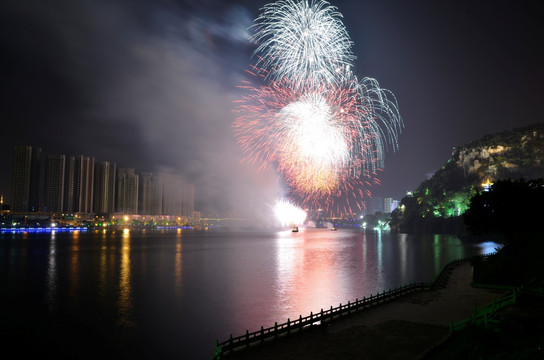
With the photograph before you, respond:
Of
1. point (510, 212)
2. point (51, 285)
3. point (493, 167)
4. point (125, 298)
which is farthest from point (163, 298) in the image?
point (493, 167)

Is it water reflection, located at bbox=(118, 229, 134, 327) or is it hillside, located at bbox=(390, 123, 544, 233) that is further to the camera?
hillside, located at bbox=(390, 123, 544, 233)

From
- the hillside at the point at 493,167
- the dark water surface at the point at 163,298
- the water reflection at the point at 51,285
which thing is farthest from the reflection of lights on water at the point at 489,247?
the water reflection at the point at 51,285

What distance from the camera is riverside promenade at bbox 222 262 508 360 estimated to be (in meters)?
20.0

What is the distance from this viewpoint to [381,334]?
22812 millimetres

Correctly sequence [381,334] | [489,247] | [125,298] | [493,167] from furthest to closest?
[493,167]
[489,247]
[125,298]
[381,334]

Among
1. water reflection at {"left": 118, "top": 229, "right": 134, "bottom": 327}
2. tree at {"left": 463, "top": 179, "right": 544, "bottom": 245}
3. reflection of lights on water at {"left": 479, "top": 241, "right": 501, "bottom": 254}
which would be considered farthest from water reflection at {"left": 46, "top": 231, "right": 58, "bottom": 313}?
reflection of lights on water at {"left": 479, "top": 241, "right": 501, "bottom": 254}

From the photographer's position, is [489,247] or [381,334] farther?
[489,247]

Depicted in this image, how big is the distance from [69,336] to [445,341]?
29.0 m

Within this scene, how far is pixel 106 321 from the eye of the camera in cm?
3528

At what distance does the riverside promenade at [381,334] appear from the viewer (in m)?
20.0

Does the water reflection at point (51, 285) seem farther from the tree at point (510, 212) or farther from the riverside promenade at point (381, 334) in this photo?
the tree at point (510, 212)

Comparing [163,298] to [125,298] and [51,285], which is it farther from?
[51,285]

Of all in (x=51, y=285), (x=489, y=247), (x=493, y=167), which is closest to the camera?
(x=51, y=285)

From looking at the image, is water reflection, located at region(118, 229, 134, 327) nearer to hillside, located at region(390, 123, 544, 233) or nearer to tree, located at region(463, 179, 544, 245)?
tree, located at region(463, 179, 544, 245)
